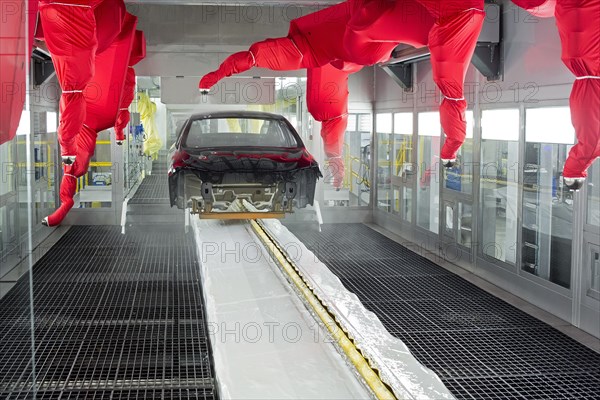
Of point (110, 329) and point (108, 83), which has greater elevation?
point (108, 83)

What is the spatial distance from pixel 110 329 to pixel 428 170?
5.44 m

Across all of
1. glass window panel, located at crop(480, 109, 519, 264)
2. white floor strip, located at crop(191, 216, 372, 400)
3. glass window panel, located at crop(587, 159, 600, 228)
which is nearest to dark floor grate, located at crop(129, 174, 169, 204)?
white floor strip, located at crop(191, 216, 372, 400)

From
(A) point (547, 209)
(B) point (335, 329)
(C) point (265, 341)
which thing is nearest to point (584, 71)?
(B) point (335, 329)

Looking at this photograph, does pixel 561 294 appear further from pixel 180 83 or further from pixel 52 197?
pixel 52 197

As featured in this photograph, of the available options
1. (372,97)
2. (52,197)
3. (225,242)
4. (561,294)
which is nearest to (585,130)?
(561,294)

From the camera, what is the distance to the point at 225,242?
7.52 m

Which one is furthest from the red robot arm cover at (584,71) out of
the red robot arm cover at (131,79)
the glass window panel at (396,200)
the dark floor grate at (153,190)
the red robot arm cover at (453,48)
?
the dark floor grate at (153,190)

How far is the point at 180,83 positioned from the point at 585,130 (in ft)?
20.9

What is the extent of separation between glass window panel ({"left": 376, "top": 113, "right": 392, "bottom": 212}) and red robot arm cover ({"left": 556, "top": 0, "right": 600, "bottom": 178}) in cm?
785

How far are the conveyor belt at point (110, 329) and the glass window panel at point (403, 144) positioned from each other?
3.71 meters

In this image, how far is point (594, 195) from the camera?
5.83m

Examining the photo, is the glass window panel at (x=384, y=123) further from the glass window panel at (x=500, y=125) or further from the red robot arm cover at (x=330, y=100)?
the red robot arm cover at (x=330, y=100)

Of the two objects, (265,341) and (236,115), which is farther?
(236,115)

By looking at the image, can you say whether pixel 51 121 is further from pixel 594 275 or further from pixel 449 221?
pixel 594 275
